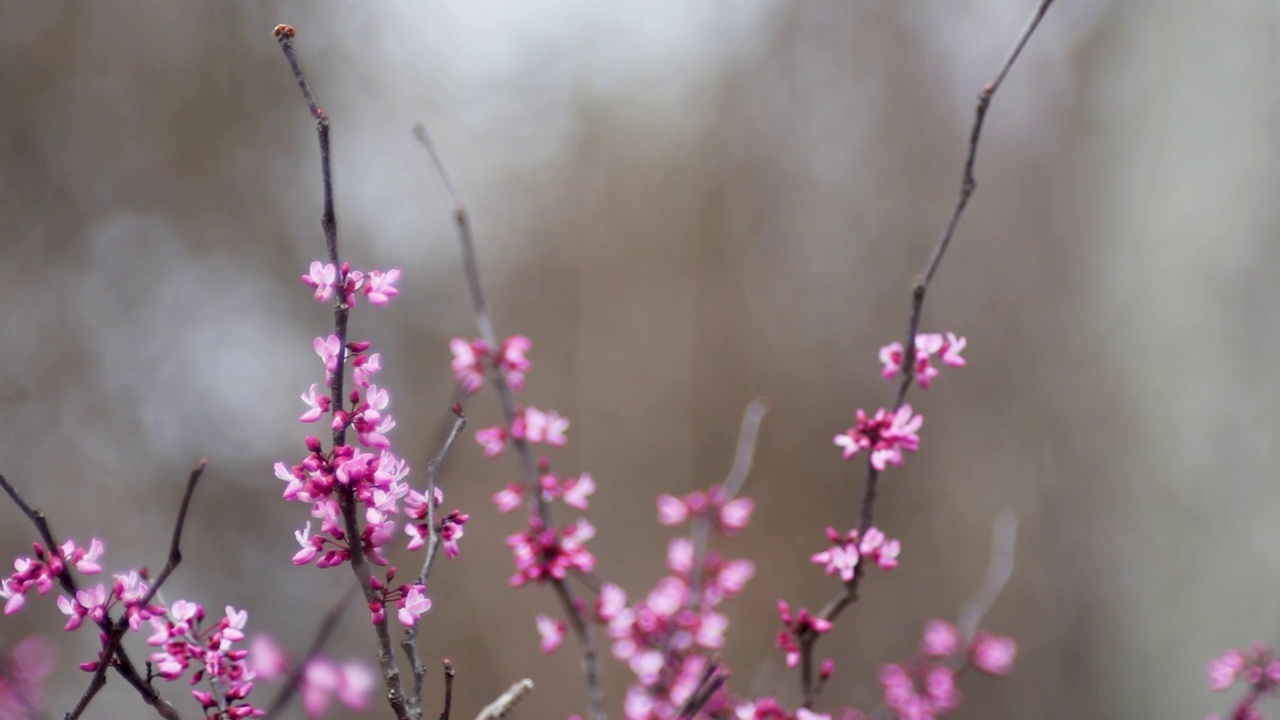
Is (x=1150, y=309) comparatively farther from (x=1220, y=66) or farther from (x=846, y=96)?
(x=846, y=96)

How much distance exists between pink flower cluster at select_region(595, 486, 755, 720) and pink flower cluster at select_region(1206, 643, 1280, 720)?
1.36 feet

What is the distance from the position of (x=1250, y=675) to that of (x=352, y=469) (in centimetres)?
75

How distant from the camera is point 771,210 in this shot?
7.08 feet

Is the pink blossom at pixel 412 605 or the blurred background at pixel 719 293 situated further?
the blurred background at pixel 719 293

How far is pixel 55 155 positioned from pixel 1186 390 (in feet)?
8.32

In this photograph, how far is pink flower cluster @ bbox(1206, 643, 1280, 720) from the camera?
625mm

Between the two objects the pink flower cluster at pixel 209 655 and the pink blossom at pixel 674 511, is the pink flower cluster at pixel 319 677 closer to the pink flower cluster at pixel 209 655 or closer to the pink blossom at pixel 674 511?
the pink flower cluster at pixel 209 655

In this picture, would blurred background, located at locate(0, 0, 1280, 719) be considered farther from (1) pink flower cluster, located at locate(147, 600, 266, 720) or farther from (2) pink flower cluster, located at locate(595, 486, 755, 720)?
(1) pink flower cluster, located at locate(147, 600, 266, 720)

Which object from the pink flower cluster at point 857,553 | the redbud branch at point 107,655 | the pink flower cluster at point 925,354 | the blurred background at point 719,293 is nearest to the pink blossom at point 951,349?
the pink flower cluster at point 925,354

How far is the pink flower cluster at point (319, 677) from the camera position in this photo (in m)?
0.38

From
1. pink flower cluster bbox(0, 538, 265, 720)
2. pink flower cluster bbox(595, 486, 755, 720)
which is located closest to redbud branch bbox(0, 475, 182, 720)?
pink flower cluster bbox(0, 538, 265, 720)

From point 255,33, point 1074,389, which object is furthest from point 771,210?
point 255,33

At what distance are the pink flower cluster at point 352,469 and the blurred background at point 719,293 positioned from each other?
983mm

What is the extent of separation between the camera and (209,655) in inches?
15.6
